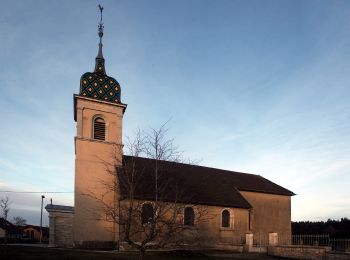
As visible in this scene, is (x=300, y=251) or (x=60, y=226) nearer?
(x=300, y=251)

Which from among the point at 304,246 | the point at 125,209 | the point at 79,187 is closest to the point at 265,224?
the point at 304,246

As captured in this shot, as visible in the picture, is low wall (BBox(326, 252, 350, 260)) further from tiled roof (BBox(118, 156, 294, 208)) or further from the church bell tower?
the church bell tower

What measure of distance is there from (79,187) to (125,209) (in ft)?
49.7

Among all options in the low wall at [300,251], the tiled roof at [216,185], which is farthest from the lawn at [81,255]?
the tiled roof at [216,185]

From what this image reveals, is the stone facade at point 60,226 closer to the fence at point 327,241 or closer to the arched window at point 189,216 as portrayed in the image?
the arched window at point 189,216

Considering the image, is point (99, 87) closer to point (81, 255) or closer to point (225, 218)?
point (81, 255)

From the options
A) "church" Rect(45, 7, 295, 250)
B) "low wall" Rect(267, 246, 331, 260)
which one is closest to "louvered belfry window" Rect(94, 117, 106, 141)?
"church" Rect(45, 7, 295, 250)

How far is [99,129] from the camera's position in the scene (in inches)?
1272

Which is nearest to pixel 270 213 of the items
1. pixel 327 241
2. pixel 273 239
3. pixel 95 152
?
pixel 273 239

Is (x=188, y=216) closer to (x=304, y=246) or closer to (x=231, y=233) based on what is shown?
(x=231, y=233)

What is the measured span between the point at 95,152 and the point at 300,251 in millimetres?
17050

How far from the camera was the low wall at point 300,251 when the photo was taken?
22.7 meters

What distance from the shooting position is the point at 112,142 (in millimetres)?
32219

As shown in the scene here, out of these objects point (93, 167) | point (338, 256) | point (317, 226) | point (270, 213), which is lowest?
point (317, 226)
